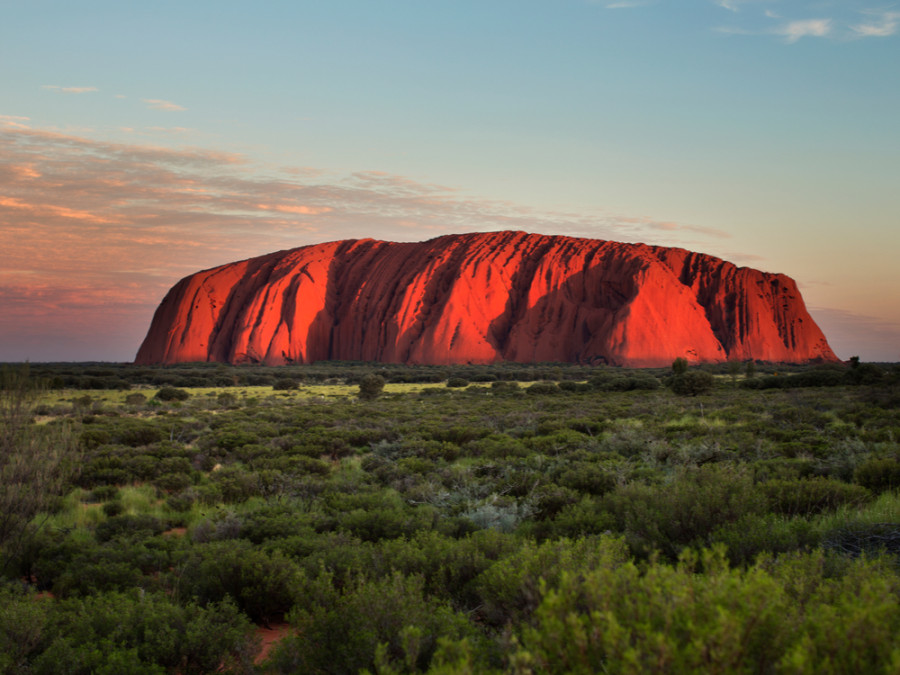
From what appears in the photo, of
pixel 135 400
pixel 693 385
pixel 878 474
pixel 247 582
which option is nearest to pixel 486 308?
pixel 693 385

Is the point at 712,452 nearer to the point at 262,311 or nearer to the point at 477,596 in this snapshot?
the point at 477,596

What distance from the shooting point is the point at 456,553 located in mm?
5062

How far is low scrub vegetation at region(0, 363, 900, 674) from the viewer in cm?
231

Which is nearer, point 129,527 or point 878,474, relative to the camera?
point 129,527

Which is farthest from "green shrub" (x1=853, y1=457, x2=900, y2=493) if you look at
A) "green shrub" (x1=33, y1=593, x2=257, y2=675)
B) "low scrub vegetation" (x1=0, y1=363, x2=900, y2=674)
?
"green shrub" (x1=33, y1=593, x2=257, y2=675)

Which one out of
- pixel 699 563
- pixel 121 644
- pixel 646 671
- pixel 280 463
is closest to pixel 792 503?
pixel 699 563

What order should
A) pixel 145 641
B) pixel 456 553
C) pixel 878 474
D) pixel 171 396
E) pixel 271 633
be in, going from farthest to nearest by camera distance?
pixel 171 396, pixel 878 474, pixel 456 553, pixel 271 633, pixel 145 641

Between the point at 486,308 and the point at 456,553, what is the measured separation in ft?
247

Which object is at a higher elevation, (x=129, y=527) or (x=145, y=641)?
(x=145, y=641)

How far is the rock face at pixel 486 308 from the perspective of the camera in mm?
76375

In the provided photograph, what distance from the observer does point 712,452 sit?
34.7 ft

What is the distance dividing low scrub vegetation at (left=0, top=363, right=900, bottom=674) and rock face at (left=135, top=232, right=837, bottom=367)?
62.9 meters

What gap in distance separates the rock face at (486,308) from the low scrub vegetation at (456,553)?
62915 millimetres

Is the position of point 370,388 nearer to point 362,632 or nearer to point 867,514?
point 867,514
